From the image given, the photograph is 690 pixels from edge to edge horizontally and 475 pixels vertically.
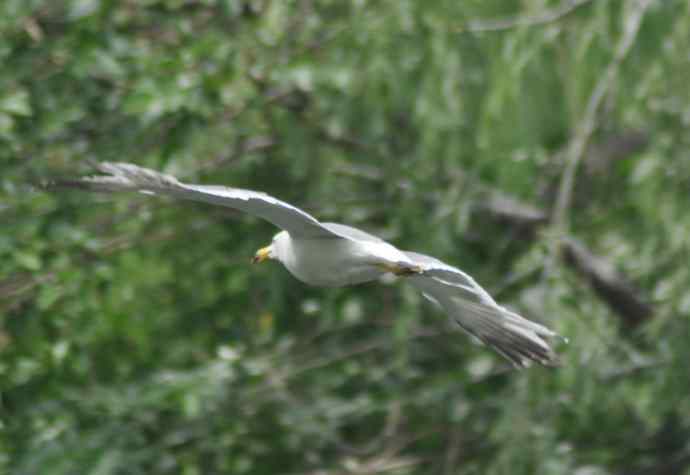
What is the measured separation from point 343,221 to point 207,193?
110 inches

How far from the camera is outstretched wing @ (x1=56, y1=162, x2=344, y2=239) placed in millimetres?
3496

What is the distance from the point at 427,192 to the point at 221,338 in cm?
114

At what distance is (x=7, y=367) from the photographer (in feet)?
16.6

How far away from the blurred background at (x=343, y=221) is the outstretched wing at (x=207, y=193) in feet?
3.91

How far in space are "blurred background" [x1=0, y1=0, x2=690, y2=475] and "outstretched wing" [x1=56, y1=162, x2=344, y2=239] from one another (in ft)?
3.91

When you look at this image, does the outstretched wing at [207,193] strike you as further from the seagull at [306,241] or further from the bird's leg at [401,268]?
the bird's leg at [401,268]

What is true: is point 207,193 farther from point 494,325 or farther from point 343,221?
point 343,221

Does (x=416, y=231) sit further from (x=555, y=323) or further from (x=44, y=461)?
(x=44, y=461)

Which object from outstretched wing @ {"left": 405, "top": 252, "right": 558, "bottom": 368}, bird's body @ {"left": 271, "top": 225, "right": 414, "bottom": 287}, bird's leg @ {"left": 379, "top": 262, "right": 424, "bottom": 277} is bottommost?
bird's leg @ {"left": 379, "top": 262, "right": 424, "bottom": 277}

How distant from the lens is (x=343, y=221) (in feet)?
20.4

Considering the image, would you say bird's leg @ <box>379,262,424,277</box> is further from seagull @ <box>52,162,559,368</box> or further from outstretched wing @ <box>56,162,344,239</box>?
outstretched wing @ <box>56,162,344,239</box>

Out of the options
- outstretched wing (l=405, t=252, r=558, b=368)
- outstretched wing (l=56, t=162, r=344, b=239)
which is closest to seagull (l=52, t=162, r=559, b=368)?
outstretched wing (l=56, t=162, r=344, b=239)

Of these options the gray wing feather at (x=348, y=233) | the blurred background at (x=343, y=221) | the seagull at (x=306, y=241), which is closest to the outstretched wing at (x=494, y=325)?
the seagull at (x=306, y=241)

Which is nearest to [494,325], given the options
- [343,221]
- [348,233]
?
[348,233]
